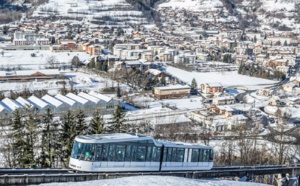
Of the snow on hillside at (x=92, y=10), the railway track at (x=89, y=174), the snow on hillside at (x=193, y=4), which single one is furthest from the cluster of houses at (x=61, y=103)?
the snow on hillside at (x=193, y=4)

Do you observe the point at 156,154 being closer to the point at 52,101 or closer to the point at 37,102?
the point at 37,102

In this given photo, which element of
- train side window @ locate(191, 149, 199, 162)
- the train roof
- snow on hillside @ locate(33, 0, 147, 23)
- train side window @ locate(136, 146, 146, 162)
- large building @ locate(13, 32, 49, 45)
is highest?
snow on hillside @ locate(33, 0, 147, 23)

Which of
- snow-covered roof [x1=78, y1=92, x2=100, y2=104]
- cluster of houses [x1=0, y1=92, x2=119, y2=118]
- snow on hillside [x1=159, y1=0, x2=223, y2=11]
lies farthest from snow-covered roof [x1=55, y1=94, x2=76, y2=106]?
snow on hillside [x1=159, y1=0, x2=223, y2=11]

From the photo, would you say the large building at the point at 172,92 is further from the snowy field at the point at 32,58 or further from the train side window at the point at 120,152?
the train side window at the point at 120,152

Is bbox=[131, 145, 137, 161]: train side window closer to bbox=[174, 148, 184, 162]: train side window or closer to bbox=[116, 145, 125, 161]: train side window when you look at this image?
bbox=[116, 145, 125, 161]: train side window

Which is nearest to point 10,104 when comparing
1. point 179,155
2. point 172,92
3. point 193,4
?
point 172,92

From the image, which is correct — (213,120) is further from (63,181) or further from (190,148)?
(63,181)

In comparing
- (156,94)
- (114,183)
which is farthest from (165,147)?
(156,94)
